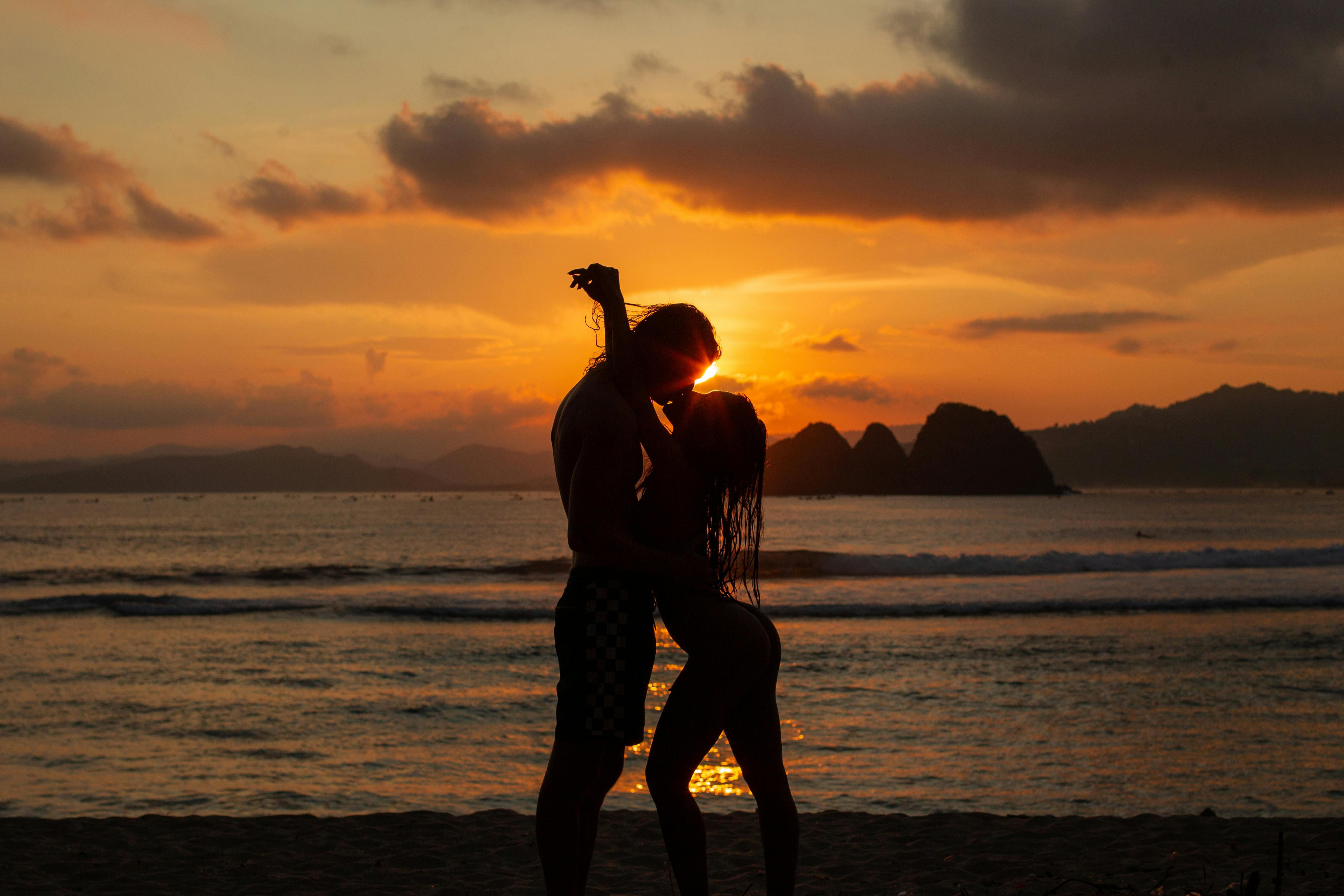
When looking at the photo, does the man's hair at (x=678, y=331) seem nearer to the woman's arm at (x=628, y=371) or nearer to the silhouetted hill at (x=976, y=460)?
the woman's arm at (x=628, y=371)

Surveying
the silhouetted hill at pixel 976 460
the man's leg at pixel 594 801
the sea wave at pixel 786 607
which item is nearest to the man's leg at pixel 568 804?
the man's leg at pixel 594 801

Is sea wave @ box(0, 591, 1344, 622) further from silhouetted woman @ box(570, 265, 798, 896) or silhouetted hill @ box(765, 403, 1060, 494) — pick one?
silhouetted hill @ box(765, 403, 1060, 494)

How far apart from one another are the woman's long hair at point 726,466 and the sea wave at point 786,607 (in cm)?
1364

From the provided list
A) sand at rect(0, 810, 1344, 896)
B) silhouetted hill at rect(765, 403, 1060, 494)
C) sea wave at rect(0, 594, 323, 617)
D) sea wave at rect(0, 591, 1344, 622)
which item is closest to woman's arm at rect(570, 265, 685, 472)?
sand at rect(0, 810, 1344, 896)

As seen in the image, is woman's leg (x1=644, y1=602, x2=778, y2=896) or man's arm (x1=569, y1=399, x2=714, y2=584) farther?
woman's leg (x1=644, y1=602, x2=778, y2=896)

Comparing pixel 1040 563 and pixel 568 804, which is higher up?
pixel 568 804

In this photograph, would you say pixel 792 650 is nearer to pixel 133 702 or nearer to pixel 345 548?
pixel 133 702

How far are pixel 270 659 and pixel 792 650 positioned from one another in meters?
6.94

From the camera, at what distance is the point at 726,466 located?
2764 millimetres

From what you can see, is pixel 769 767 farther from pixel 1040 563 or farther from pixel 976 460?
pixel 976 460

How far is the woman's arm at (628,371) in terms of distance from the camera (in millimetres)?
2670

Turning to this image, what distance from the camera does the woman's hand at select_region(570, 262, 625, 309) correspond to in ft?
9.03

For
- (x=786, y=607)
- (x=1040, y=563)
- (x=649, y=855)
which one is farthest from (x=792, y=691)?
(x=1040, y=563)

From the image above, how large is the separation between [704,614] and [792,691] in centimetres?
700
